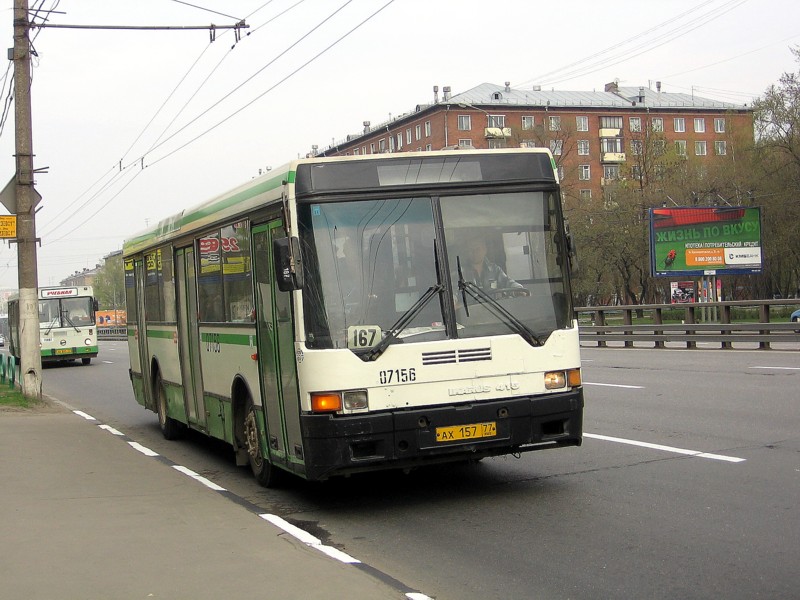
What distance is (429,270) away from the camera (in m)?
8.01

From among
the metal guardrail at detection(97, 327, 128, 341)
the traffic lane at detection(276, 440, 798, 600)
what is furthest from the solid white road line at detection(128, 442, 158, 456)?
the metal guardrail at detection(97, 327, 128, 341)

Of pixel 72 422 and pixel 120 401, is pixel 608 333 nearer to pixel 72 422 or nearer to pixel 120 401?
pixel 120 401

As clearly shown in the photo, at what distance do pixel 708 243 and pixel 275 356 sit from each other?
30.0 meters

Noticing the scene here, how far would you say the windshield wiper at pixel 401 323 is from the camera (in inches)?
306

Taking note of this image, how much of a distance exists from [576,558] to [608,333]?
25713 millimetres

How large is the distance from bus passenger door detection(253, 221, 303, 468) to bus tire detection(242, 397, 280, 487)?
45 cm

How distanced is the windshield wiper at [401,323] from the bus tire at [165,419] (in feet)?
21.6

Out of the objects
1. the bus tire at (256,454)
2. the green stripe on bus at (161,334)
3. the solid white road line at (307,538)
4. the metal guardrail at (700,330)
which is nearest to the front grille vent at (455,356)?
the solid white road line at (307,538)

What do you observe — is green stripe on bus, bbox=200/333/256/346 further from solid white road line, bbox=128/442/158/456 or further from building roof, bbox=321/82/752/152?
building roof, bbox=321/82/752/152

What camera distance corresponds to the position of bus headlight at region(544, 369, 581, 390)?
26.9ft

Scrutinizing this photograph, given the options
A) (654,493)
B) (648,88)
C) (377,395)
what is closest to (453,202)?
(377,395)

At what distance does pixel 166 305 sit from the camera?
13.1m

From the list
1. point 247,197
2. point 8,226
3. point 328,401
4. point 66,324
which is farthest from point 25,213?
point 66,324

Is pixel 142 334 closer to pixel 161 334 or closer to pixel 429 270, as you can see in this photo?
pixel 161 334
